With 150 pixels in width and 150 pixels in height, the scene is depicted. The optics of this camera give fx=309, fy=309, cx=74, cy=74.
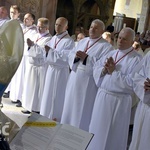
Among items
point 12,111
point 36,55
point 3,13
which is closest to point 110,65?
point 36,55

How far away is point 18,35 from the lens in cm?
121

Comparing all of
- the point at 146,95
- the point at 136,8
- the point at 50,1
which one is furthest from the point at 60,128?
the point at 136,8

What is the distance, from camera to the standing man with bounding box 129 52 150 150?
11.2 ft

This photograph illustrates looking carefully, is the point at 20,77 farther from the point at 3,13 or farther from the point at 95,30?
the point at 95,30

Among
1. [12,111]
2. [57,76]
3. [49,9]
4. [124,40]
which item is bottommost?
[12,111]

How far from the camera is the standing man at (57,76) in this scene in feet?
17.3

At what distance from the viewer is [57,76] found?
211 inches

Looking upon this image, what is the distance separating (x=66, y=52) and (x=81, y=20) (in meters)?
8.91

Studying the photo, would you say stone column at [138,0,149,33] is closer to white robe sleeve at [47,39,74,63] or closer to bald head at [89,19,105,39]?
white robe sleeve at [47,39,74,63]

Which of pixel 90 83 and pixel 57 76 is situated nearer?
pixel 90 83

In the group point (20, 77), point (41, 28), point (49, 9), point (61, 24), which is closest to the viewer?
point (61, 24)

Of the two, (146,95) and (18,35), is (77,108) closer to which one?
(146,95)

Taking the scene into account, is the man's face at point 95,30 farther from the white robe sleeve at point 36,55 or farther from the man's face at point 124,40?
the white robe sleeve at point 36,55

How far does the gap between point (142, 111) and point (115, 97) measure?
1.58ft
